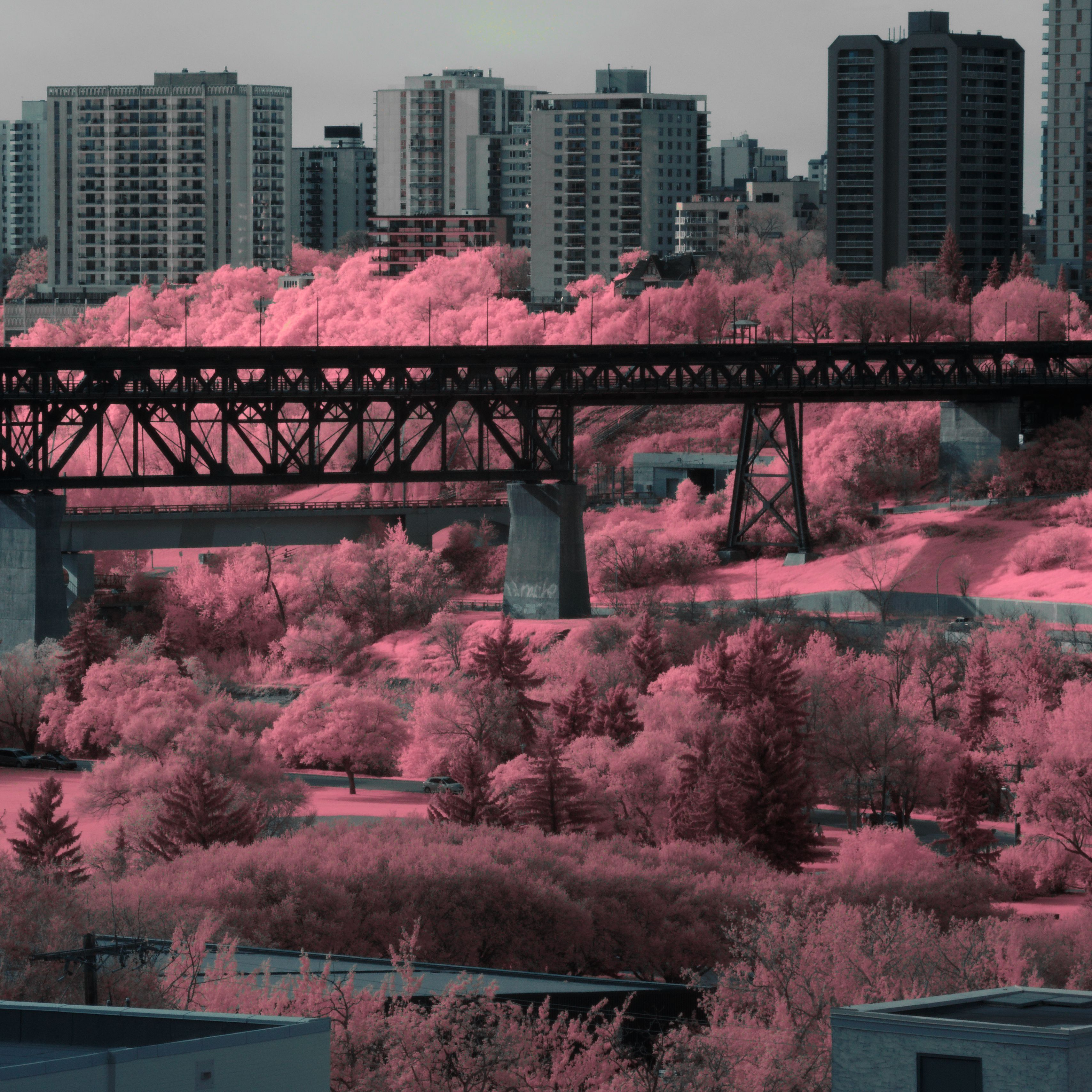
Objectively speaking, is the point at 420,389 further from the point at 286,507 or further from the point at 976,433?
the point at 976,433

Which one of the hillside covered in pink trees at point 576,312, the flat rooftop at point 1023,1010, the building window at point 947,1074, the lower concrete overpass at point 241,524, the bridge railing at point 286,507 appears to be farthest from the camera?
the hillside covered in pink trees at point 576,312

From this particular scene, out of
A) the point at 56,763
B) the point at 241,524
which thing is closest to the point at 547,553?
the point at 56,763

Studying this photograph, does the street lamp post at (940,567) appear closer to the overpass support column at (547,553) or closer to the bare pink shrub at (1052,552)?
the bare pink shrub at (1052,552)

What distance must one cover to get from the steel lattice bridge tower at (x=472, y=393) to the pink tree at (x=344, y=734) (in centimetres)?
890

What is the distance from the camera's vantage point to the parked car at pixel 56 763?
78000mm

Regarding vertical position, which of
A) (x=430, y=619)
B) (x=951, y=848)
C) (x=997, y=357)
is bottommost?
(x=951, y=848)

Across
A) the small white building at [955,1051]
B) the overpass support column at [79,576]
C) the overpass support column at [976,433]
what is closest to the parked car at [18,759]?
the overpass support column at [79,576]

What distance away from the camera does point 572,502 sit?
81188 mm

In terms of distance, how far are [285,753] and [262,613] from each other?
26601 mm

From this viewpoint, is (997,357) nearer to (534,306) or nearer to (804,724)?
(804,724)

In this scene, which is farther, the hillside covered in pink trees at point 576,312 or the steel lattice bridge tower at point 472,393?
the hillside covered in pink trees at point 576,312

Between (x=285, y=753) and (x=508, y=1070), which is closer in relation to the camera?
(x=508, y=1070)

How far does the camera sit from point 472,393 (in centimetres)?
8231

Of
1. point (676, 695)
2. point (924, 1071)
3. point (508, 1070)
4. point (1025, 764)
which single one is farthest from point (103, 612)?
point (924, 1071)
